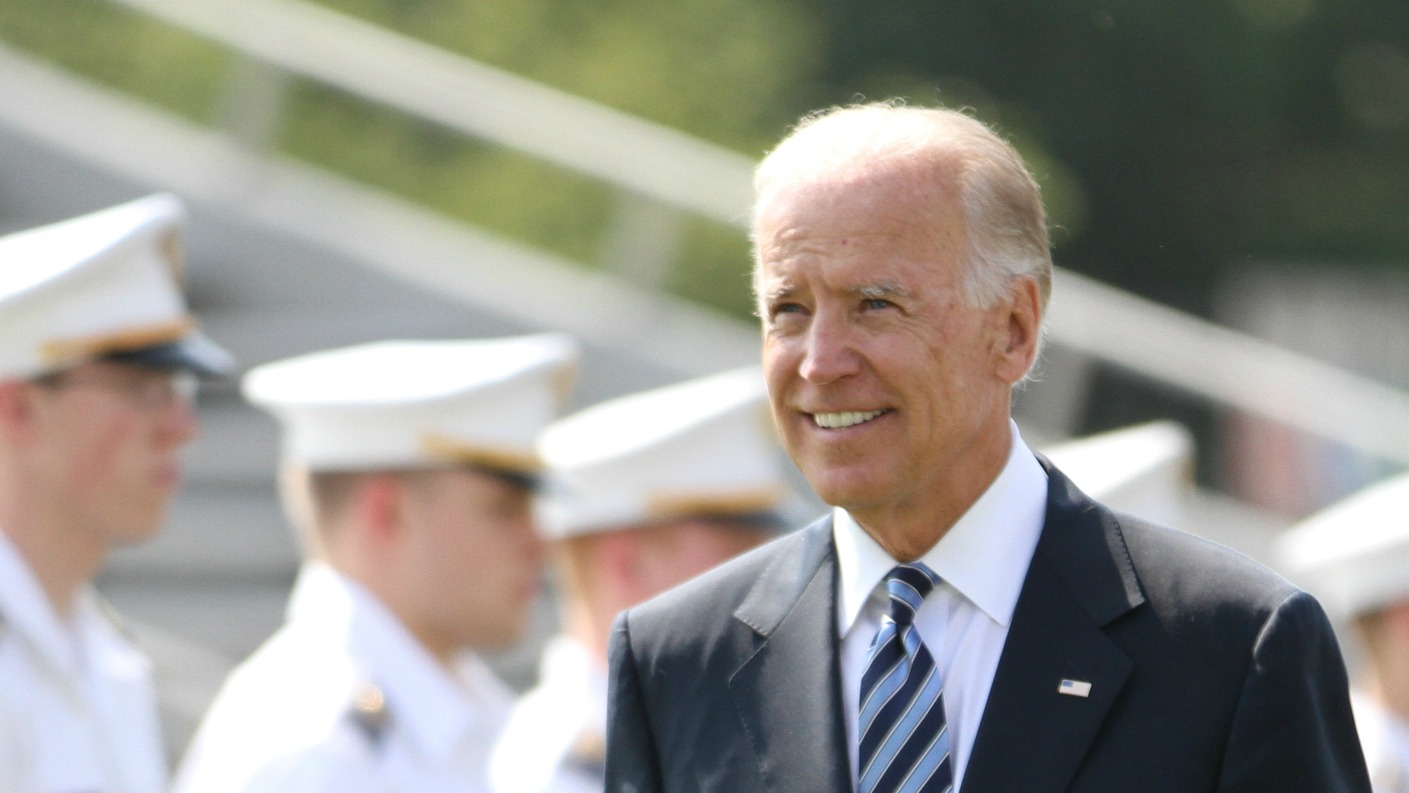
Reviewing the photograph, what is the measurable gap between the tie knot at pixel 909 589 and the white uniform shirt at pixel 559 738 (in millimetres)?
2028

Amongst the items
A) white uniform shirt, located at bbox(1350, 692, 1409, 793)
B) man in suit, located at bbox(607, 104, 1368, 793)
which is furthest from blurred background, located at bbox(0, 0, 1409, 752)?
man in suit, located at bbox(607, 104, 1368, 793)

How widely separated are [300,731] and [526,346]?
4.67 feet

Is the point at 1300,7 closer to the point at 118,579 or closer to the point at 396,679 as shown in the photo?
the point at 118,579

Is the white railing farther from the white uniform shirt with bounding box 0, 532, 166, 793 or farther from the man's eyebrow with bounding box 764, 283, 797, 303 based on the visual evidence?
the man's eyebrow with bounding box 764, 283, 797, 303

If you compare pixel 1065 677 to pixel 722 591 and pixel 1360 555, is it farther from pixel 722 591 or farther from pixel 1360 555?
pixel 1360 555

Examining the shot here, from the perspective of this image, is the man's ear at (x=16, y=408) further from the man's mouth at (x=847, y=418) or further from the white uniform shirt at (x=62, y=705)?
the man's mouth at (x=847, y=418)

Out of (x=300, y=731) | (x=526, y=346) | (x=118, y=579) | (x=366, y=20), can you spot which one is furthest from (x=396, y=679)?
(x=366, y=20)

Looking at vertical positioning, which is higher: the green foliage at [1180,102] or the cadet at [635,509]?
the green foliage at [1180,102]

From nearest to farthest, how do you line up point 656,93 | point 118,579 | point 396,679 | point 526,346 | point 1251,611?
point 1251,611
point 396,679
point 526,346
point 118,579
point 656,93

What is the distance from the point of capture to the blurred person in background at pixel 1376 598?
4887mm

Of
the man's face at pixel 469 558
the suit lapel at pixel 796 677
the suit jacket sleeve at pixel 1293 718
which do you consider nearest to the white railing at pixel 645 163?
the man's face at pixel 469 558

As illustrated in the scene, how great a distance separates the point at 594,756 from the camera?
4.45 meters

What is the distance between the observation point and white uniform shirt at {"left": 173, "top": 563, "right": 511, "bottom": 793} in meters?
3.81

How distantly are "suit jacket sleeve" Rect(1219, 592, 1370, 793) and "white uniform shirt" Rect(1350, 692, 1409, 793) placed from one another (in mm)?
2668
